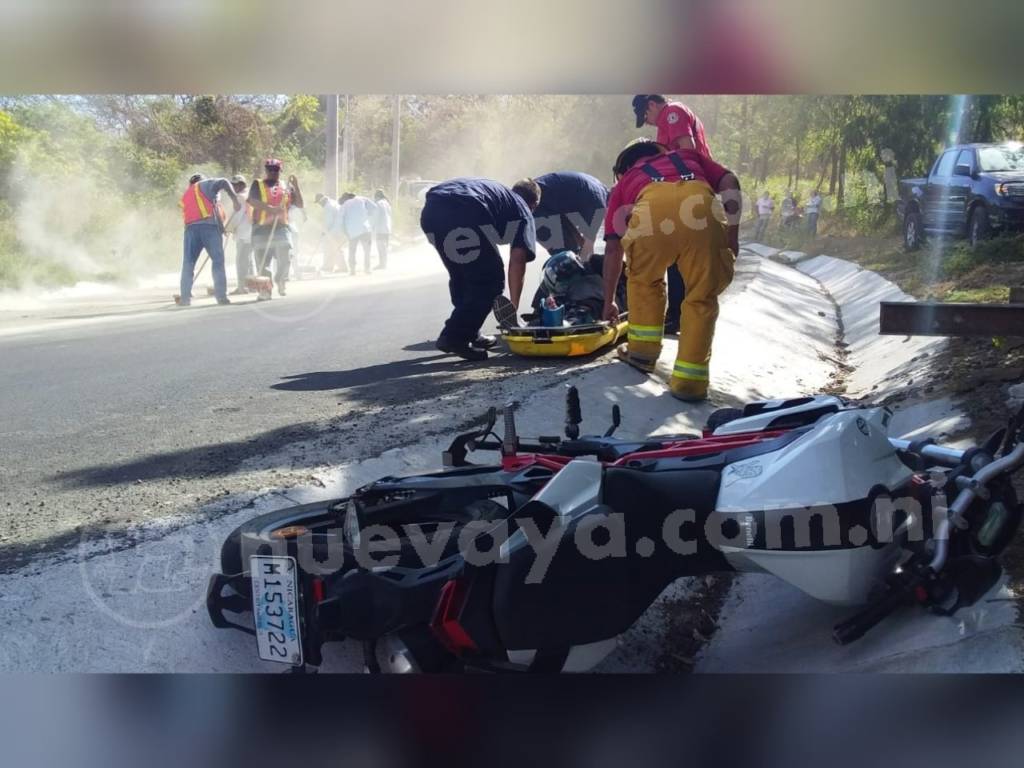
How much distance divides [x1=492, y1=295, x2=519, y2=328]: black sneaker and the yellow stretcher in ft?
0.20

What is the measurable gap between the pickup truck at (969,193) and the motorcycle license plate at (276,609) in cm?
680

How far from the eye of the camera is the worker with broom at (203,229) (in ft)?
28.2

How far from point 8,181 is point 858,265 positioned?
7.80m

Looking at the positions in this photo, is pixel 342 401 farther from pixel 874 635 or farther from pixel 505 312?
pixel 874 635

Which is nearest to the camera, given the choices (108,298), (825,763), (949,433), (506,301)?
(825,763)

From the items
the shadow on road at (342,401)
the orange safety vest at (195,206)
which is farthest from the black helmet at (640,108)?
the orange safety vest at (195,206)

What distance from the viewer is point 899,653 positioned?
3.13m

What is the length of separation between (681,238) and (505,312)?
5.03ft

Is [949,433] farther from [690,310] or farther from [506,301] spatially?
[506,301]

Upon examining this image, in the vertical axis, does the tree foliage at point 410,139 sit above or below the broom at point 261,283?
above

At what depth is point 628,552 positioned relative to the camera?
304cm

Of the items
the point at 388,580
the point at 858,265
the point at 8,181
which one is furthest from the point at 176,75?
the point at 858,265

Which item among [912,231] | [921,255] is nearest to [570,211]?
[912,231]

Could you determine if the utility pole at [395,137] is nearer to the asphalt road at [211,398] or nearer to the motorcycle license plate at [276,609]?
the asphalt road at [211,398]
